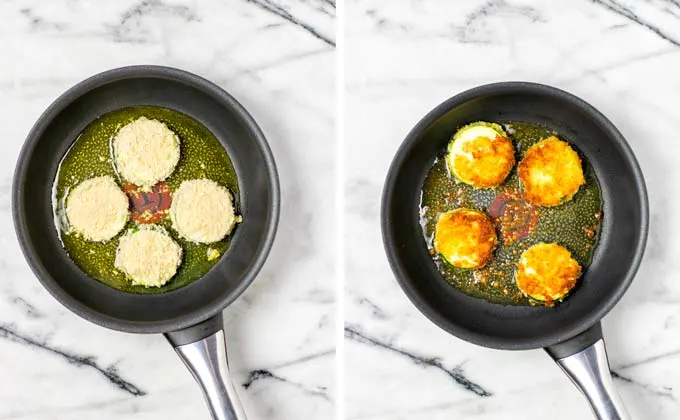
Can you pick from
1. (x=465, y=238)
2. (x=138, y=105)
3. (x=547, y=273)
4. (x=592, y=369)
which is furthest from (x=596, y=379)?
(x=138, y=105)

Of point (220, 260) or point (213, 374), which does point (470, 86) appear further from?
point (213, 374)

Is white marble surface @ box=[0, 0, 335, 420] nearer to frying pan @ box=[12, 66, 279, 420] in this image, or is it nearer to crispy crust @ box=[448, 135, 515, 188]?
frying pan @ box=[12, 66, 279, 420]

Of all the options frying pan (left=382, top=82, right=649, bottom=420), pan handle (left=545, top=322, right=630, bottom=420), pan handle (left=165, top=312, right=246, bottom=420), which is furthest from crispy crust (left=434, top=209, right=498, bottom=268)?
pan handle (left=165, top=312, right=246, bottom=420)

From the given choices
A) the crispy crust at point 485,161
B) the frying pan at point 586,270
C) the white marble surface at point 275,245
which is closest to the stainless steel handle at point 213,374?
the white marble surface at point 275,245

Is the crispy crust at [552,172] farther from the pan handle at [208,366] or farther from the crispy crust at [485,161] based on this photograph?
the pan handle at [208,366]

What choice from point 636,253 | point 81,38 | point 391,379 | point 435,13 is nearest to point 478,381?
point 391,379

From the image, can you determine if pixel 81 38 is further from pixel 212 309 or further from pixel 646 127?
pixel 646 127

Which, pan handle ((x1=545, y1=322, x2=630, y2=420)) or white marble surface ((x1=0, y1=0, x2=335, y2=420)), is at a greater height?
white marble surface ((x1=0, y1=0, x2=335, y2=420))
